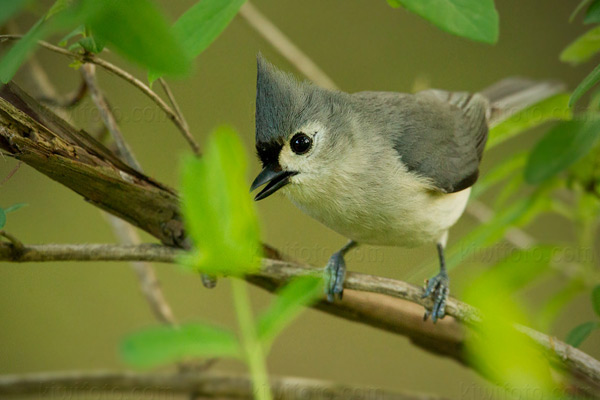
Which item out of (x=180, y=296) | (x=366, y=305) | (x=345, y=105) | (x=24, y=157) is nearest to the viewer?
(x=24, y=157)

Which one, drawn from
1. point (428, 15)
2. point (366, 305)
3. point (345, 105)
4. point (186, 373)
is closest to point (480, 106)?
point (345, 105)

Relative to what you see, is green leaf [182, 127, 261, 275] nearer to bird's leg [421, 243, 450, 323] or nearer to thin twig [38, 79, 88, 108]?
bird's leg [421, 243, 450, 323]

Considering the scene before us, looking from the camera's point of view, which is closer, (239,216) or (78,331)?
→ (239,216)

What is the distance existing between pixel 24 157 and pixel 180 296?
207cm

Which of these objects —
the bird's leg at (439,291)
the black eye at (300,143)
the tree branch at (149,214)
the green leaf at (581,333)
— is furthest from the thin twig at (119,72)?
the green leaf at (581,333)

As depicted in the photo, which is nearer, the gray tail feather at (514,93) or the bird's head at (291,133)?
the bird's head at (291,133)

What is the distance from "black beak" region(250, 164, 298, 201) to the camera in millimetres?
1508

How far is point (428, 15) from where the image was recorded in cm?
67

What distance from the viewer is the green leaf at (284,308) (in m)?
0.43

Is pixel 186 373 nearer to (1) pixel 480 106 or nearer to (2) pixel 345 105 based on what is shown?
(2) pixel 345 105

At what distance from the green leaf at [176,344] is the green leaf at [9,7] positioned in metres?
0.21

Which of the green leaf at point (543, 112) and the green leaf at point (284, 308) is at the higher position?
the green leaf at point (543, 112)

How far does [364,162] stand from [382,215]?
0.51 feet

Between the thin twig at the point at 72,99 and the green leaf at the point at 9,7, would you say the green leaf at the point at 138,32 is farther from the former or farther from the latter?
the thin twig at the point at 72,99
